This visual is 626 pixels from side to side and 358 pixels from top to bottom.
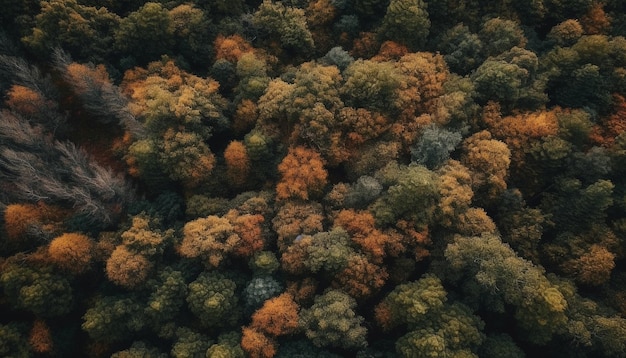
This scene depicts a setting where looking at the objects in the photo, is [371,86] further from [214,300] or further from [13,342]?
[13,342]

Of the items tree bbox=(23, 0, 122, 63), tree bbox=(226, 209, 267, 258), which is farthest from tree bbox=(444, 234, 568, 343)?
tree bbox=(23, 0, 122, 63)

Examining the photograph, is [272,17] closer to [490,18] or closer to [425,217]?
[490,18]

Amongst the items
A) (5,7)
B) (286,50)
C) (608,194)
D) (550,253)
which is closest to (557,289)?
(550,253)

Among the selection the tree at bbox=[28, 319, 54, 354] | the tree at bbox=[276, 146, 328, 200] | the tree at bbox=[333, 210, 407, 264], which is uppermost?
the tree at bbox=[276, 146, 328, 200]

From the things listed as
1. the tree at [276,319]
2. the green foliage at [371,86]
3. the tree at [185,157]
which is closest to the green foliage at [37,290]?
the tree at [185,157]

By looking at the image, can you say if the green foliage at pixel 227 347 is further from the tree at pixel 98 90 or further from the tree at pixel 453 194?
the tree at pixel 98 90

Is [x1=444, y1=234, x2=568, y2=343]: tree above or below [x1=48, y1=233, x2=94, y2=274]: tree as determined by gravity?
above

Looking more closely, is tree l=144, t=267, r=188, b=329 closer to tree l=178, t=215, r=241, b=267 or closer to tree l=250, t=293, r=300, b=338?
tree l=178, t=215, r=241, b=267
